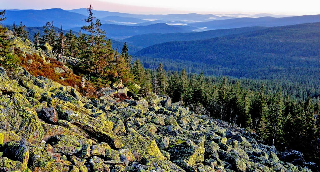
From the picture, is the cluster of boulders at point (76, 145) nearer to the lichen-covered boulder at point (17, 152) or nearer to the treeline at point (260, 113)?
the lichen-covered boulder at point (17, 152)

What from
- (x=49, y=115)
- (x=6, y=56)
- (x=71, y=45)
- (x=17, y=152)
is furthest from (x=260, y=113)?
(x=17, y=152)

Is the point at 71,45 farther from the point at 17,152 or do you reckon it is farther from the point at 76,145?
the point at 17,152

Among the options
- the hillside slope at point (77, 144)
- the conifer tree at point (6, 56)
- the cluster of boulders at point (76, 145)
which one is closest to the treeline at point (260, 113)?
the hillside slope at point (77, 144)

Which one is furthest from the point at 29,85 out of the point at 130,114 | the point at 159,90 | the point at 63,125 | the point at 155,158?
the point at 159,90

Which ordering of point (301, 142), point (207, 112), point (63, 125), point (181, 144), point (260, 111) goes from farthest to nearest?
point (207, 112) → point (260, 111) → point (301, 142) → point (181, 144) → point (63, 125)

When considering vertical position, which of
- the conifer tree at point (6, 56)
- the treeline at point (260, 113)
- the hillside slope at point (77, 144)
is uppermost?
the conifer tree at point (6, 56)

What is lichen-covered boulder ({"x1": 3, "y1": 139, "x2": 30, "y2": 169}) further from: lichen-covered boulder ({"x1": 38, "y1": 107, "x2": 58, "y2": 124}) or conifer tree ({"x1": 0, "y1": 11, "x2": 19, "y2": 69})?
conifer tree ({"x1": 0, "y1": 11, "x2": 19, "y2": 69})

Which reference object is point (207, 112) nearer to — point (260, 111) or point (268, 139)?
point (260, 111)

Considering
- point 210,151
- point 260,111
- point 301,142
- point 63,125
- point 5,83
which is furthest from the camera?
point 260,111

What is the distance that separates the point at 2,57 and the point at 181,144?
24502mm

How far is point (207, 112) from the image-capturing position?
9156 cm

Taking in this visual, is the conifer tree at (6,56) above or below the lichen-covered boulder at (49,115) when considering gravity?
above

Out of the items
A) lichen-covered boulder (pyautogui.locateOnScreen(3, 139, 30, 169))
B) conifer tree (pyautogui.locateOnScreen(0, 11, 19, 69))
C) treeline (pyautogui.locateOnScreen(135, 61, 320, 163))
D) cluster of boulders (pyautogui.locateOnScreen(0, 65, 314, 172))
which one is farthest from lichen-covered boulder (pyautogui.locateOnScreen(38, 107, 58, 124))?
treeline (pyautogui.locateOnScreen(135, 61, 320, 163))

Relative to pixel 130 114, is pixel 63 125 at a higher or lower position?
higher
